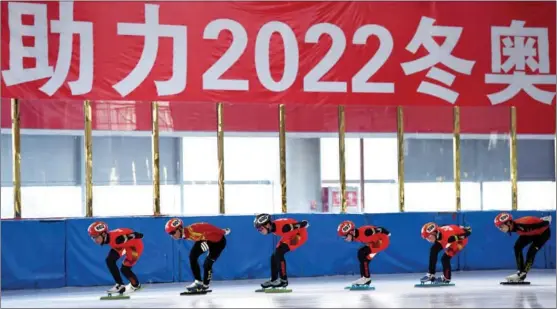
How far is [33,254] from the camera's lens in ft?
56.3

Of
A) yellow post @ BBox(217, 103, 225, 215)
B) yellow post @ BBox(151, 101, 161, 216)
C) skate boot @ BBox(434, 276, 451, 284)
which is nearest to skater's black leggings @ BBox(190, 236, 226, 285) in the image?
yellow post @ BBox(151, 101, 161, 216)

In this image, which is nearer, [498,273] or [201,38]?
[201,38]

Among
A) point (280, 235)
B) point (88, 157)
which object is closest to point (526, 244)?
point (280, 235)

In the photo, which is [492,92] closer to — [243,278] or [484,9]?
[484,9]

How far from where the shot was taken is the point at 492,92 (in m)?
19.4

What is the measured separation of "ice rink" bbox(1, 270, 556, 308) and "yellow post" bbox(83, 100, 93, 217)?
4.97 ft

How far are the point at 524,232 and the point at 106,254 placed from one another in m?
7.23

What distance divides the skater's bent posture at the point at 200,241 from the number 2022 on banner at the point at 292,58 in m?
3.18

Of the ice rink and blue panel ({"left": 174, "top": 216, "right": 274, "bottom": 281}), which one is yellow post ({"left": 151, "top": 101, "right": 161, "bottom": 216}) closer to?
blue panel ({"left": 174, "top": 216, "right": 274, "bottom": 281})

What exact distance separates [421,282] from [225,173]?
4.32 meters

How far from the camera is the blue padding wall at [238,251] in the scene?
675 inches

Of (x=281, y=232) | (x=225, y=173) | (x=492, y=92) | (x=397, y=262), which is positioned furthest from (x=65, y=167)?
(x=492, y=92)

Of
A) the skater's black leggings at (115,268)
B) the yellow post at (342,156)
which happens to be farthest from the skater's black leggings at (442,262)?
the skater's black leggings at (115,268)

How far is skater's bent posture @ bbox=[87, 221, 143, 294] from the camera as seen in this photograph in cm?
1539
